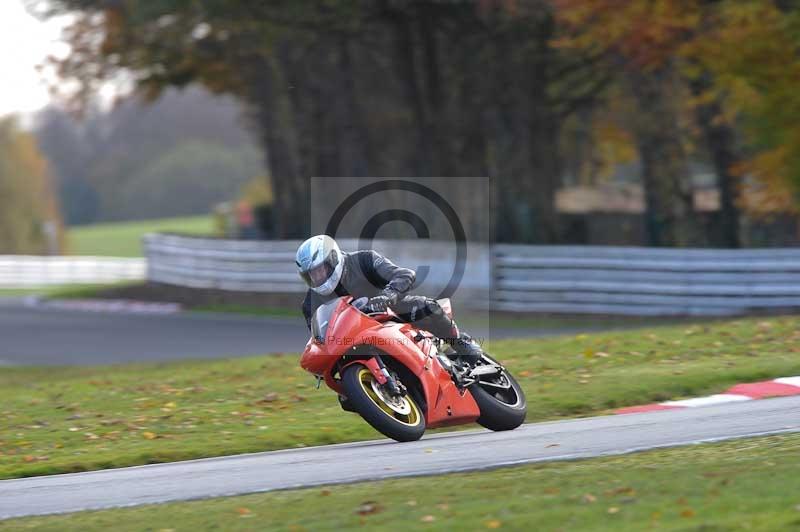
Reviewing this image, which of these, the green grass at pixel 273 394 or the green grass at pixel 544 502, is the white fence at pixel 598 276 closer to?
the green grass at pixel 273 394

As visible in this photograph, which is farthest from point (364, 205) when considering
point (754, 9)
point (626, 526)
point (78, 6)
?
point (626, 526)

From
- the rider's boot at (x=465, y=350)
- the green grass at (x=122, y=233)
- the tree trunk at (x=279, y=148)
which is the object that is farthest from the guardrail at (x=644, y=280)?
the green grass at (x=122, y=233)

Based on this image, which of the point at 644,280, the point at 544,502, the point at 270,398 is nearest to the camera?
the point at 544,502

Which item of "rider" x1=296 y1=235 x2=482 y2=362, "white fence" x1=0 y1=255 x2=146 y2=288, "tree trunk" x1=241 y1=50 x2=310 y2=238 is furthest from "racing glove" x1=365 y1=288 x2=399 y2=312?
"white fence" x1=0 y1=255 x2=146 y2=288

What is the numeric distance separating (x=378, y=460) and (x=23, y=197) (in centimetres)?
7443

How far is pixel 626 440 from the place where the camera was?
8.98 meters

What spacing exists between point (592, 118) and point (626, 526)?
37619 mm

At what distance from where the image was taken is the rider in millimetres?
8891

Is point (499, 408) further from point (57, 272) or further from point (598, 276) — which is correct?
point (57, 272)

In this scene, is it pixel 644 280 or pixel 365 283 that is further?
pixel 644 280

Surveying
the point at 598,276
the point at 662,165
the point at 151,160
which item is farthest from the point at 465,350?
the point at 151,160

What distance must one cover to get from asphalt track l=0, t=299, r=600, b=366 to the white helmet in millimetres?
10752

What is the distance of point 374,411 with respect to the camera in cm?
879

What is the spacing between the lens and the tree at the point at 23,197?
7738 cm
